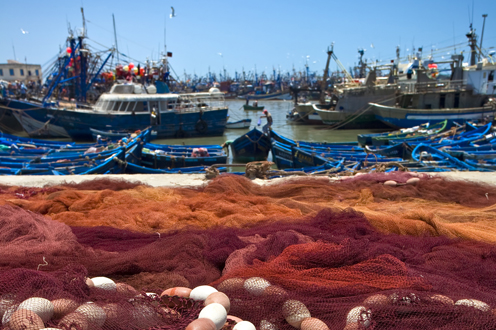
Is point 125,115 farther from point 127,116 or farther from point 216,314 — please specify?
point 216,314

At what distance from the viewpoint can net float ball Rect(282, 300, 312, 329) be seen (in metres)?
2.04

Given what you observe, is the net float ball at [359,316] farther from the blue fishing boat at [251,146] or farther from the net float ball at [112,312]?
the blue fishing boat at [251,146]

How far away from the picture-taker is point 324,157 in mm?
11883

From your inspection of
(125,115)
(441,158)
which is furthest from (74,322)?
(125,115)

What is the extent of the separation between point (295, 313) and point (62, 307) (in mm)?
1208

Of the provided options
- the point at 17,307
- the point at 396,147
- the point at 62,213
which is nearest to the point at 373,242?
the point at 17,307

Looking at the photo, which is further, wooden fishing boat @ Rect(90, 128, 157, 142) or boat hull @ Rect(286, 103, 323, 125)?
boat hull @ Rect(286, 103, 323, 125)

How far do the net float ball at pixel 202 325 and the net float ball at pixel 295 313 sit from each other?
0.41 metres

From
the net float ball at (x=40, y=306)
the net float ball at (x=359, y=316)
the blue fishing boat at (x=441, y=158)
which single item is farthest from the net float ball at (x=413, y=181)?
the blue fishing boat at (x=441, y=158)

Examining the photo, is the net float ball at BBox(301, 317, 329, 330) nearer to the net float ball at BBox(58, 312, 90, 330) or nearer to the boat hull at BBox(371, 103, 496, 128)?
the net float ball at BBox(58, 312, 90, 330)

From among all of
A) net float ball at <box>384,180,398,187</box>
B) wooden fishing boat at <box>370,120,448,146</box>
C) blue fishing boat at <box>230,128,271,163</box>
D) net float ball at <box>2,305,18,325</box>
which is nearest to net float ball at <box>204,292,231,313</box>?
net float ball at <box>2,305,18,325</box>

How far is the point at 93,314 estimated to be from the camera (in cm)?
192

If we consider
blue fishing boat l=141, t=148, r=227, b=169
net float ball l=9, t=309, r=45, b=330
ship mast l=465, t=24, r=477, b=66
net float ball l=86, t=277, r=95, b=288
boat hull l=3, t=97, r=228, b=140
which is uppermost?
ship mast l=465, t=24, r=477, b=66

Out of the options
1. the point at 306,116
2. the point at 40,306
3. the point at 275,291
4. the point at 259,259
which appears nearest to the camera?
the point at 40,306
